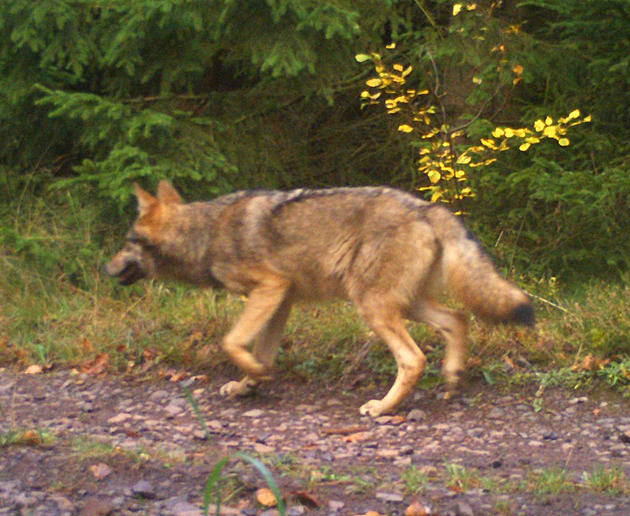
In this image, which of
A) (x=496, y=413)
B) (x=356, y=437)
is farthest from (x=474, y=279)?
(x=356, y=437)

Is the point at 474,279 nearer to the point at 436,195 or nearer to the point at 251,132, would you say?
the point at 436,195

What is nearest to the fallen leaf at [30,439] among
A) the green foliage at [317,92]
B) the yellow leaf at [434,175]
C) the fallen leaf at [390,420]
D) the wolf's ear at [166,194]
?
the fallen leaf at [390,420]

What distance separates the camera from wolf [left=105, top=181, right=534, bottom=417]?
5637 mm

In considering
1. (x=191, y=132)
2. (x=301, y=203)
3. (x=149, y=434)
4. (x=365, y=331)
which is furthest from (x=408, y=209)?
(x=191, y=132)

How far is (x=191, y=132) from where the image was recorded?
28.1ft

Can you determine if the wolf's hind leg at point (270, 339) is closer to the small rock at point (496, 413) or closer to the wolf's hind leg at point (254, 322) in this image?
the wolf's hind leg at point (254, 322)

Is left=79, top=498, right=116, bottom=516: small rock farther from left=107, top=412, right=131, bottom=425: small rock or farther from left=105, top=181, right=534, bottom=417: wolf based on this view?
left=105, top=181, right=534, bottom=417: wolf

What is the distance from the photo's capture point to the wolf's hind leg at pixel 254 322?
5.84m

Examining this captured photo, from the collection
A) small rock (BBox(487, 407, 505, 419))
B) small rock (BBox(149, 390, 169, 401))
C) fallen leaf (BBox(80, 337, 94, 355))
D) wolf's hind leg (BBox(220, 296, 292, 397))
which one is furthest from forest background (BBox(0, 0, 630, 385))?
small rock (BBox(487, 407, 505, 419))

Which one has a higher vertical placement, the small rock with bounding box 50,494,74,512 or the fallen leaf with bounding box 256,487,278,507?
the small rock with bounding box 50,494,74,512

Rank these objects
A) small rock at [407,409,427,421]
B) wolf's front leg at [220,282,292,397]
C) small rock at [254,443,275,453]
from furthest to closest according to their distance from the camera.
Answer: wolf's front leg at [220,282,292,397] → small rock at [407,409,427,421] → small rock at [254,443,275,453]

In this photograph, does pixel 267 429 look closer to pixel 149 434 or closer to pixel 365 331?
pixel 149 434

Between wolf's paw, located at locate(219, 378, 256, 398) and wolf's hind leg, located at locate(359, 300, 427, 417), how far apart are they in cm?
79

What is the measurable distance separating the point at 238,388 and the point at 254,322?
490 mm
